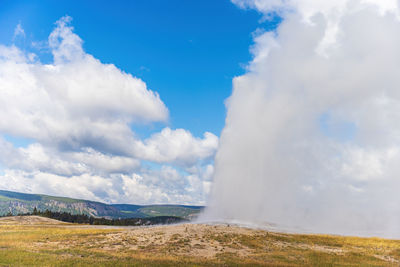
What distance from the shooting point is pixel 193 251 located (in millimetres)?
37625

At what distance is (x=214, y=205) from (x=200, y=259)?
6422 centimetres

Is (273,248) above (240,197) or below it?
below

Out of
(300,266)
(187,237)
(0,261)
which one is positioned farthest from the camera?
(187,237)

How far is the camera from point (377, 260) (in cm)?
3906

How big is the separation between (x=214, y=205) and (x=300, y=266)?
65.2 m

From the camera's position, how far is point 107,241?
140 ft

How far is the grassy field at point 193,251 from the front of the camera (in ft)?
98.4

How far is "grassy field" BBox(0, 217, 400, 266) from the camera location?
2998 centimetres

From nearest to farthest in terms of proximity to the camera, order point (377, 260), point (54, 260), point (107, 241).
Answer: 1. point (54, 260)
2. point (377, 260)
3. point (107, 241)

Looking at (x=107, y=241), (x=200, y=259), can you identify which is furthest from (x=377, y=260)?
(x=107, y=241)

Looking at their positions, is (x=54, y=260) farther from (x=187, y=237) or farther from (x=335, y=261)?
(x=335, y=261)

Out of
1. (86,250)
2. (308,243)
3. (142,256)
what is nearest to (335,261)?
(308,243)

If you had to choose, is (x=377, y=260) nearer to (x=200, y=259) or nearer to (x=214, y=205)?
(x=200, y=259)

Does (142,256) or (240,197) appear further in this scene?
(240,197)
